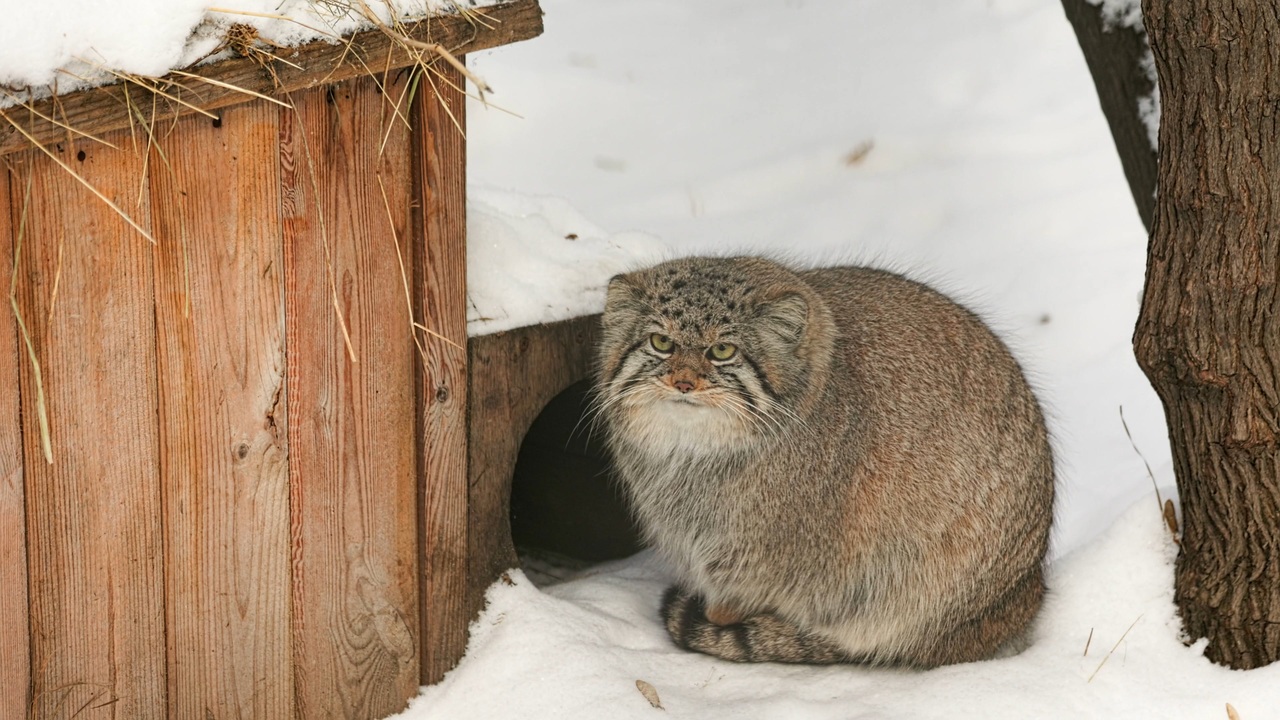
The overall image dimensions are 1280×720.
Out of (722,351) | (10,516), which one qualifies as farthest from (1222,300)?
(10,516)

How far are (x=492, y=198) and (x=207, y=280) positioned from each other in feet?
5.84

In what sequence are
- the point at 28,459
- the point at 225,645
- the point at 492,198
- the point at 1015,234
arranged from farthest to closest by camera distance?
the point at 1015,234 → the point at 492,198 → the point at 225,645 → the point at 28,459

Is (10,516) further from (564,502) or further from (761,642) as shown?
(564,502)

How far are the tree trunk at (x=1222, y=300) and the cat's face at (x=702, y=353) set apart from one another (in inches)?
40.3

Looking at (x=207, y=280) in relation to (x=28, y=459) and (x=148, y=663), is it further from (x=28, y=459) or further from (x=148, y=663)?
(x=148, y=663)

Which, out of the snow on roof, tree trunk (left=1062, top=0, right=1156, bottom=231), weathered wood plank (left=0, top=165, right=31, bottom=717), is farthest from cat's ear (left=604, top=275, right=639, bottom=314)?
tree trunk (left=1062, top=0, right=1156, bottom=231)

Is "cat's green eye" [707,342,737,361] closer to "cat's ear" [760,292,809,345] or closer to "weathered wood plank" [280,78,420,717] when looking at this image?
"cat's ear" [760,292,809,345]

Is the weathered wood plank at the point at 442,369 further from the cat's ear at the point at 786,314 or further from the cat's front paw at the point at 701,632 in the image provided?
the cat's ear at the point at 786,314

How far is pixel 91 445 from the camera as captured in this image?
10.3ft

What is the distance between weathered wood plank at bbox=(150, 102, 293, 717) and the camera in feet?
10.6

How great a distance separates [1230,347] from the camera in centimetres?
361

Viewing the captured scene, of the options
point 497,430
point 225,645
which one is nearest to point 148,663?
point 225,645

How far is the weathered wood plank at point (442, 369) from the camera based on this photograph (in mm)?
3654

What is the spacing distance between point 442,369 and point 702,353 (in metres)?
0.76
